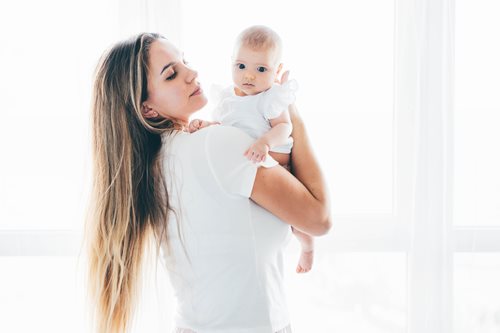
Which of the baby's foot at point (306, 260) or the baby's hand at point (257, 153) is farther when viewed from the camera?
the baby's foot at point (306, 260)

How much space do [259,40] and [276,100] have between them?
0.17 metres

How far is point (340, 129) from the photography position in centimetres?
208

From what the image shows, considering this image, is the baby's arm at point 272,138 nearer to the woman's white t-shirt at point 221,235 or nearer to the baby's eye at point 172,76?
the woman's white t-shirt at point 221,235

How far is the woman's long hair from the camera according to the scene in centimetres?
134

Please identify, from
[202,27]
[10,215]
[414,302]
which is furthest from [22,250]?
[414,302]

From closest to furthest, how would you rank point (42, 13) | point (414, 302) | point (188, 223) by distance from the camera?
1. point (188, 223)
2. point (414, 302)
3. point (42, 13)

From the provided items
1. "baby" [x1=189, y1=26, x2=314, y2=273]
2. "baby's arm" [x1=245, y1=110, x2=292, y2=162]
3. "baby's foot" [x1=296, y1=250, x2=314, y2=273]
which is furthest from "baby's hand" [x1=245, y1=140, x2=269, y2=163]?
"baby's foot" [x1=296, y1=250, x2=314, y2=273]

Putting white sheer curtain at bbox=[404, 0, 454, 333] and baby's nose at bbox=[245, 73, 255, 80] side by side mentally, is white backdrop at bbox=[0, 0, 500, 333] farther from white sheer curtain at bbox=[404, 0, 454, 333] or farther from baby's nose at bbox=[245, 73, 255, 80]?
baby's nose at bbox=[245, 73, 255, 80]

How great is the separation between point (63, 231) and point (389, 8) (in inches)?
59.2

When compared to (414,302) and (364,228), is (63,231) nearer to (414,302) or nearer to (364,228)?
(364,228)

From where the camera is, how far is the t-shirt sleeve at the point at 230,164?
3.98ft

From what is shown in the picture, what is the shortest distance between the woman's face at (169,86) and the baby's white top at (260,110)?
9 centimetres

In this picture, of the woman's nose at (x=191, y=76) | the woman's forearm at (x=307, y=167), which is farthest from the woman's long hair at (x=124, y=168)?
the woman's forearm at (x=307, y=167)

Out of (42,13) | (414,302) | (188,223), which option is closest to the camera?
(188,223)
